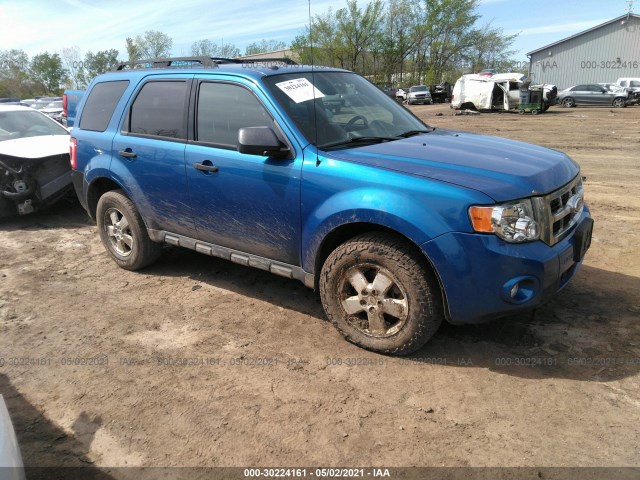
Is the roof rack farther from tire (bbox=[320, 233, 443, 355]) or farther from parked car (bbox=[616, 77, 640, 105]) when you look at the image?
parked car (bbox=[616, 77, 640, 105])

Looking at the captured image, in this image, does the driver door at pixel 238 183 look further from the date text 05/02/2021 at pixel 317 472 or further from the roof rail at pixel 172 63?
the date text 05/02/2021 at pixel 317 472

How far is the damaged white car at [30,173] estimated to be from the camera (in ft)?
22.6

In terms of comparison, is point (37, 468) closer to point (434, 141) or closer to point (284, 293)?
point (284, 293)

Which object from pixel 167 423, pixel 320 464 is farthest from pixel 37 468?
pixel 320 464

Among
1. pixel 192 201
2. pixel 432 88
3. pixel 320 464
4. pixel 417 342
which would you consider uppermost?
pixel 432 88

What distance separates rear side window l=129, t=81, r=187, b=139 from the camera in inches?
167

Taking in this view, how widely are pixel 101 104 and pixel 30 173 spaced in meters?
2.67

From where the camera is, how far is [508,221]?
2.88 metres

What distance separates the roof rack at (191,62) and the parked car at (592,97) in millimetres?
32822

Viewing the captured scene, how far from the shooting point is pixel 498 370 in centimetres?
320

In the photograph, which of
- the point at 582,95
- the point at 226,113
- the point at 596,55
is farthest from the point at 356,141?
the point at 596,55

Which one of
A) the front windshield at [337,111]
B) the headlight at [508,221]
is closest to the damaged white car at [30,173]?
the front windshield at [337,111]

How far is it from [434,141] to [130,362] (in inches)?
108

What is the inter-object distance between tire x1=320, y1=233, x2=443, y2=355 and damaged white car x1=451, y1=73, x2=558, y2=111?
29.2 m
